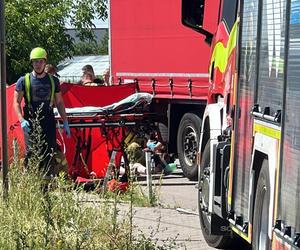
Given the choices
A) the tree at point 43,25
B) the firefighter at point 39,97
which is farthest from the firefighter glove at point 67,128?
the tree at point 43,25

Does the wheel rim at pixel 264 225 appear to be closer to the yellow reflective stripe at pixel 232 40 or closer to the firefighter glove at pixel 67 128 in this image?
the yellow reflective stripe at pixel 232 40

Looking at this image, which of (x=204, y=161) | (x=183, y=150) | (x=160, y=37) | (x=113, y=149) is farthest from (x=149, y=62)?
(x=204, y=161)

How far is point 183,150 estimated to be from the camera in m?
14.3

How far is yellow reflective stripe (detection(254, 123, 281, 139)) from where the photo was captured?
528 centimetres

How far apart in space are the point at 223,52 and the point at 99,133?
4220 mm

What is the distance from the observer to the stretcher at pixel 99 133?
38.1 ft

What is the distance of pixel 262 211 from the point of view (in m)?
5.80

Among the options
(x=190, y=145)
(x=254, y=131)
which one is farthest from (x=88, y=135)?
(x=254, y=131)

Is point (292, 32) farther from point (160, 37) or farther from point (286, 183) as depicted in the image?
point (160, 37)

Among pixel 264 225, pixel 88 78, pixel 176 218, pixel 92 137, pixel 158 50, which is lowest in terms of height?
pixel 176 218

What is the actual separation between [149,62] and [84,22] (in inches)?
371

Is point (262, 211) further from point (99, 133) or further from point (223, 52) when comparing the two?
point (99, 133)

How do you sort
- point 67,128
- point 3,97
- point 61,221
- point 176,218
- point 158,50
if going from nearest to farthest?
point 61,221 → point 3,97 → point 176,218 → point 67,128 → point 158,50

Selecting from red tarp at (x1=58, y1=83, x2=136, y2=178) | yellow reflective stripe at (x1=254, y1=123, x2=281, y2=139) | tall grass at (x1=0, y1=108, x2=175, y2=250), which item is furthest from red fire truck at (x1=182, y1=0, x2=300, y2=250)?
red tarp at (x1=58, y1=83, x2=136, y2=178)
